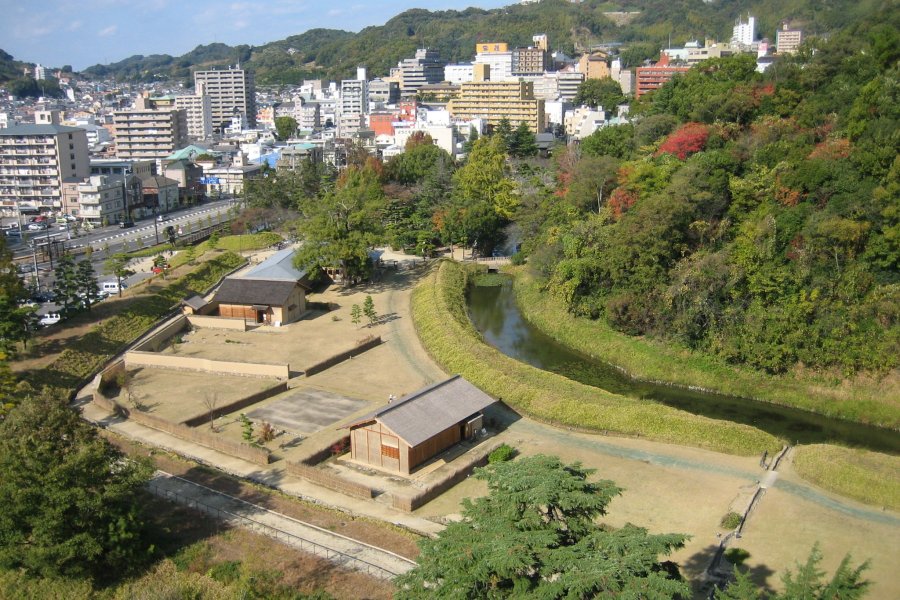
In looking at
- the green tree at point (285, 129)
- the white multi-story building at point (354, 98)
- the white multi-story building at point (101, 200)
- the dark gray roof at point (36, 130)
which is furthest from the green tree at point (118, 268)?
the white multi-story building at point (354, 98)

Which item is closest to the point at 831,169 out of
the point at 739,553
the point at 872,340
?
the point at 872,340

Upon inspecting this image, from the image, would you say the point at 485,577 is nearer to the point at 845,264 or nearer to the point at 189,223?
the point at 845,264

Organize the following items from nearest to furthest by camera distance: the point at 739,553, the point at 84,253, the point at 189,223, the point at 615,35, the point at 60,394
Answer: the point at 739,553
the point at 60,394
the point at 84,253
the point at 189,223
the point at 615,35

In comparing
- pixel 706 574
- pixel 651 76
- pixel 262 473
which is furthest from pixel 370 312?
pixel 651 76

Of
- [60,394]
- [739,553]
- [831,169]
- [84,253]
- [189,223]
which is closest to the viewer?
[739,553]

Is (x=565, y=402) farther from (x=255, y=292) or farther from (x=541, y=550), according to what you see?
(x=255, y=292)
